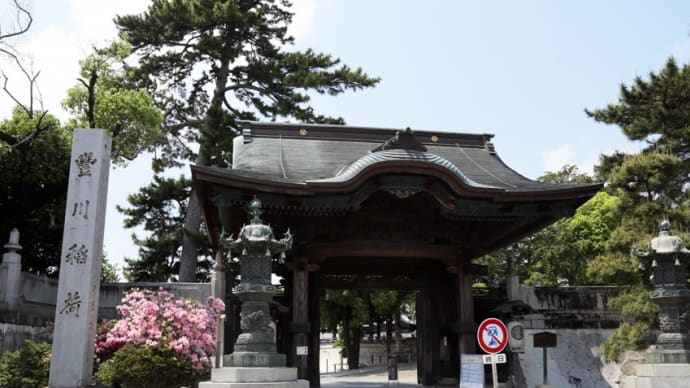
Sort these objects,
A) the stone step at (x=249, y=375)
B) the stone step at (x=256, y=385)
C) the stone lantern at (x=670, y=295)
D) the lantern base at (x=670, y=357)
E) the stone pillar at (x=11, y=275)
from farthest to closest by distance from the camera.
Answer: the stone pillar at (x=11, y=275)
the stone lantern at (x=670, y=295)
the lantern base at (x=670, y=357)
the stone step at (x=249, y=375)
the stone step at (x=256, y=385)

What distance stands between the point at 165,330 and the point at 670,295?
10.6 metres

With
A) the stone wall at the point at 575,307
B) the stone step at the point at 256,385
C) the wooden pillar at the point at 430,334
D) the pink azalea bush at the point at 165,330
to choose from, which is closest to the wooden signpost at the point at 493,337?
the stone step at the point at 256,385

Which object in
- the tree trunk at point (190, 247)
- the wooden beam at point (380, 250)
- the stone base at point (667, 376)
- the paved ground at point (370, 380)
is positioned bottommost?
the paved ground at point (370, 380)

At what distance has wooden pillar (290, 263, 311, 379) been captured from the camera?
45.0ft

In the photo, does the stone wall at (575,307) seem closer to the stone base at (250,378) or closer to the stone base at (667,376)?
the stone base at (667,376)

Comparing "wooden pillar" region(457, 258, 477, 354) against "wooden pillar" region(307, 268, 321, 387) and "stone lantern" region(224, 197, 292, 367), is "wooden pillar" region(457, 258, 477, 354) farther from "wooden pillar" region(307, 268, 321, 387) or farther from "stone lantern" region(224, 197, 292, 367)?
"stone lantern" region(224, 197, 292, 367)

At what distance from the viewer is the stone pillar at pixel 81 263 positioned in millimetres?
11188

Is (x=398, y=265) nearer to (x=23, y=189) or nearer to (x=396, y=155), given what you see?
(x=396, y=155)

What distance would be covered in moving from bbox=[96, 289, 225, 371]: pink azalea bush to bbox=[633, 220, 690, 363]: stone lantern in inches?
373

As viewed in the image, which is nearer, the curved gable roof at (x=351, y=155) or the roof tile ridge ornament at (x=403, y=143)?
the curved gable roof at (x=351, y=155)

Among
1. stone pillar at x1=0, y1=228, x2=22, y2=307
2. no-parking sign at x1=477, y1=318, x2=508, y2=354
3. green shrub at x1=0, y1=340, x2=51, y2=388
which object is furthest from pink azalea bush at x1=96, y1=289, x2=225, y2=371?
no-parking sign at x1=477, y1=318, x2=508, y2=354

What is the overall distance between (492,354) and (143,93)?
57.6ft

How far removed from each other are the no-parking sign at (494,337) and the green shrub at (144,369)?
21.2ft

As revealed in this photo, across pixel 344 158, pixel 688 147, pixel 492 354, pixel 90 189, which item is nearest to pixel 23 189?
pixel 90 189
